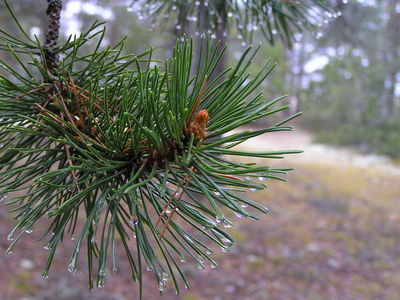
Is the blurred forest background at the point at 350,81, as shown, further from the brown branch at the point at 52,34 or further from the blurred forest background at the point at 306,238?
the brown branch at the point at 52,34

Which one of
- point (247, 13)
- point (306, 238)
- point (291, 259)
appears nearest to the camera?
point (247, 13)

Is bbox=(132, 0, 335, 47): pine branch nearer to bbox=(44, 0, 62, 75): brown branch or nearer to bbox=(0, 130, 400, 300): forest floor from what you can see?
bbox=(44, 0, 62, 75): brown branch

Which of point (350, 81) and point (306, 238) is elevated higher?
point (350, 81)

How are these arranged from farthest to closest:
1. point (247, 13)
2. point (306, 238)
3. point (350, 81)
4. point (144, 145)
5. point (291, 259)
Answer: point (350, 81), point (306, 238), point (291, 259), point (247, 13), point (144, 145)

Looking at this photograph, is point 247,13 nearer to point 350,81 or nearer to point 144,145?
point 144,145

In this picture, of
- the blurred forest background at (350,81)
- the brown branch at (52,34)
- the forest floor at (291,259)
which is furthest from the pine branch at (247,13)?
the blurred forest background at (350,81)

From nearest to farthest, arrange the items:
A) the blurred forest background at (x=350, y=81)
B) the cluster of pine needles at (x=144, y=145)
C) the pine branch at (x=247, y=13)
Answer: the cluster of pine needles at (x=144, y=145)
the pine branch at (x=247, y=13)
the blurred forest background at (x=350, y=81)

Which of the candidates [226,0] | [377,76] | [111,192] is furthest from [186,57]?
[377,76]

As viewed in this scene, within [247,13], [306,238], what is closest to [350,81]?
[306,238]

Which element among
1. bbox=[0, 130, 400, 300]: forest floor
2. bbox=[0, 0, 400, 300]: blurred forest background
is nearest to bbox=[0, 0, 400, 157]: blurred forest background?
bbox=[0, 0, 400, 300]: blurred forest background

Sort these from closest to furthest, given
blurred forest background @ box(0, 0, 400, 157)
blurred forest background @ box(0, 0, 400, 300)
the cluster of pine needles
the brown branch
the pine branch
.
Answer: the cluster of pine needles → the brown branch → the pine branch → blurred forest background @ box(0, 0, 400, 300) → blurred forest background @ box(0, 0, 400, 157)
